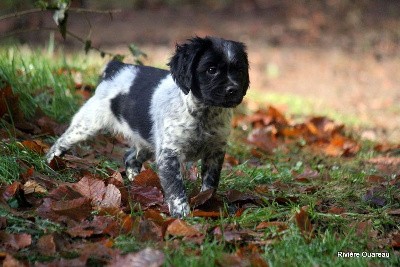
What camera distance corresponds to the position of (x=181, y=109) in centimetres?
452

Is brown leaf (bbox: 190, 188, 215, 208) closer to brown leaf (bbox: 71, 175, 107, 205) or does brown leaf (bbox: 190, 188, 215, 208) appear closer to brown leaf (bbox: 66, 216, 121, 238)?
brown leaf (bbox: 71, 175, 107, 205)

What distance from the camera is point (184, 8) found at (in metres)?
14.5

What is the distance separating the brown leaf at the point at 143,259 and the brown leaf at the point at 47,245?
0.37 m

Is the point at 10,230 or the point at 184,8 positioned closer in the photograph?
the point at 10,230

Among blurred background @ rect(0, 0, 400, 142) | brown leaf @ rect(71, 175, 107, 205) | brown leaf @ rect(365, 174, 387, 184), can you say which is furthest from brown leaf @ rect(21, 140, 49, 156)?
blurred background @ rect(0, 0, 400, 142)

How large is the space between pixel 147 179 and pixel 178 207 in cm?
45

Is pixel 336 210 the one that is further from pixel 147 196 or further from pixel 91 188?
pixel 91 188

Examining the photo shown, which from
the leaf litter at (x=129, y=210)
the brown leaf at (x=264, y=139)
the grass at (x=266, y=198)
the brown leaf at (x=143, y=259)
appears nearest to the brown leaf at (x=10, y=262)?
the leaf litter at (x=129, y=210)

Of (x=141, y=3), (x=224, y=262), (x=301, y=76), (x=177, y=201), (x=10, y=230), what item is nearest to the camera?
(x=224, y=262)

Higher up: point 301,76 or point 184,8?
point 184,8

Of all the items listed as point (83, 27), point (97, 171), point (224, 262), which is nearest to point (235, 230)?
point (224, 262)

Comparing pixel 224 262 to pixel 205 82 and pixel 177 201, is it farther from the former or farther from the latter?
pixel 205 82

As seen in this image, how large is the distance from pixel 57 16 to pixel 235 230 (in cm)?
253

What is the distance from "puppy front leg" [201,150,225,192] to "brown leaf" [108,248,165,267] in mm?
1442
